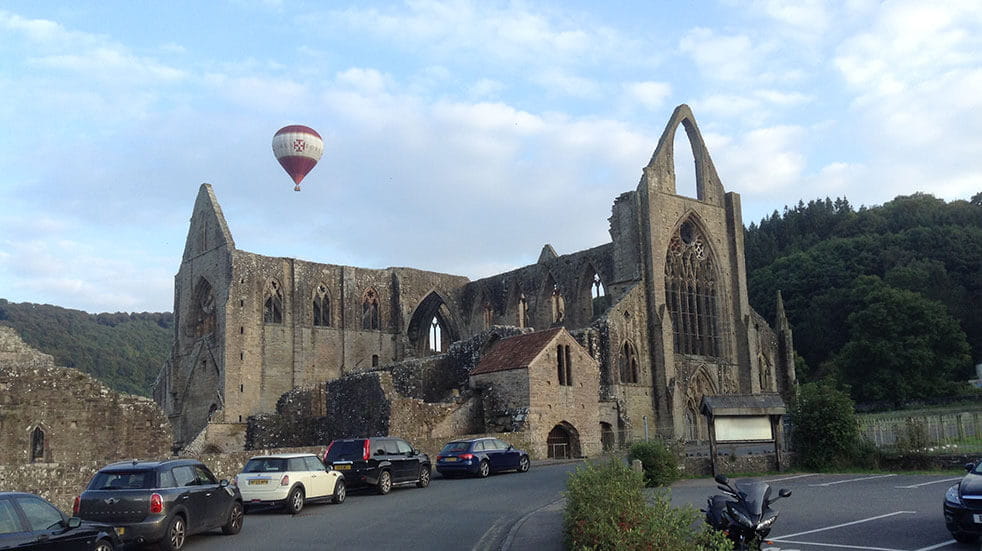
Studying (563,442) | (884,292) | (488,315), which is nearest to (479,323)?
(488,315)

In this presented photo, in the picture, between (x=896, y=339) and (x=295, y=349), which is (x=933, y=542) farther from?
(x=896, y=339)

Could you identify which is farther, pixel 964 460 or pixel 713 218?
pixel 713 218

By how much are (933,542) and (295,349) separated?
140ft

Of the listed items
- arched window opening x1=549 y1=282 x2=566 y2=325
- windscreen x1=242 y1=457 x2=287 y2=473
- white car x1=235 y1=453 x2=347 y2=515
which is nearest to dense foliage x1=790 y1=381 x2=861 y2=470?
white car x1=235 y1=453 x2=347 y2=515

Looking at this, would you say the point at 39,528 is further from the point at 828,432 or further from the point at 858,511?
the point at 828,432

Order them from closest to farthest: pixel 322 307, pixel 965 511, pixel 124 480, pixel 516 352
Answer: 1. pixel 965 511
2. pixel 124 480
3. pixel 516 352
4. pixel 322 307

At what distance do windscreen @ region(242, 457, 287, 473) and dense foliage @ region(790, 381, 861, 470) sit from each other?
14270mm

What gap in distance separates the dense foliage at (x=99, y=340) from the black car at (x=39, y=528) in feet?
243

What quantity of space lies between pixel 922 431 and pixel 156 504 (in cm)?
1962

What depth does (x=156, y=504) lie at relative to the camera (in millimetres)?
13242

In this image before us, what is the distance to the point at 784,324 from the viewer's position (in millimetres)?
53594

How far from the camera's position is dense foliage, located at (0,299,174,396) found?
8531 centimetres

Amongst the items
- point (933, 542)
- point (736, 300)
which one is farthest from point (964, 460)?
point (736, 300)

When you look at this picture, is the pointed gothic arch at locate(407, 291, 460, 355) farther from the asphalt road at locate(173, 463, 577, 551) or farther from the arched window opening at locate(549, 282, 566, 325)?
the asphalt road at locate(173, 463, 577, 551)
